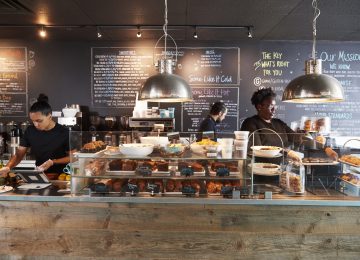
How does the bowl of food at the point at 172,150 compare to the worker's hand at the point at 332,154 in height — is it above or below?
above

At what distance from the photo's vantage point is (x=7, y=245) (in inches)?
95.8

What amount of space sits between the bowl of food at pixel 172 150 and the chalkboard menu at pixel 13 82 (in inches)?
162

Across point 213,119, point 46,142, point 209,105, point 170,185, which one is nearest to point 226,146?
point 170,185

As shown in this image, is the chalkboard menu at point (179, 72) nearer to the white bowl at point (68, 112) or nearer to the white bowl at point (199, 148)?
the white bowl at point (68, 112)

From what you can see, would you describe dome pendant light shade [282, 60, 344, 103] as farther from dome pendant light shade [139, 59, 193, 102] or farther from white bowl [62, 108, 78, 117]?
white bowl [62, 108, 78, 117]

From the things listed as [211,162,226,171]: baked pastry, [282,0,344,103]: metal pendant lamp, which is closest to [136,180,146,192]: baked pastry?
[211,162,226,171]: baked pastry

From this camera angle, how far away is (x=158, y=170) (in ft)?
7.70

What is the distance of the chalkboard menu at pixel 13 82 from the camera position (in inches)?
221

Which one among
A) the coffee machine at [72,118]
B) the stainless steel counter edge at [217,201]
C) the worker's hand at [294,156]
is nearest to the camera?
the stainless steel counter edge at [217,201]

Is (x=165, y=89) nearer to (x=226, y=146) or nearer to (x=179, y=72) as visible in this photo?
(x=226, y=146)

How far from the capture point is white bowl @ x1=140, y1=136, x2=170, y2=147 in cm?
250

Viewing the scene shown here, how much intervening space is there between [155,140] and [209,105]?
3.30 metres

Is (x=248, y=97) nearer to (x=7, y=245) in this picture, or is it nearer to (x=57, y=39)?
(x=57, y=39)

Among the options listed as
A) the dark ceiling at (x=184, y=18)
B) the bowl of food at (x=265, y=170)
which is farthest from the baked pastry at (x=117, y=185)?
the dark ceiling at (x=184, y=18)
